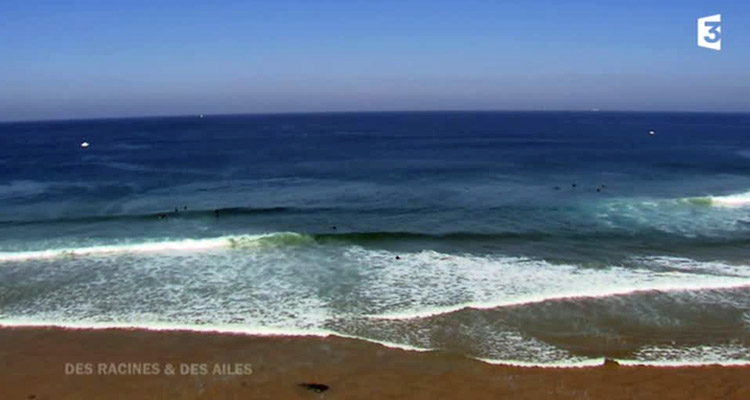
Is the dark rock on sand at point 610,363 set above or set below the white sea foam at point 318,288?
below

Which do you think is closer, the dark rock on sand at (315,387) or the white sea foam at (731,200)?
the dark rock on sand at (315,387)

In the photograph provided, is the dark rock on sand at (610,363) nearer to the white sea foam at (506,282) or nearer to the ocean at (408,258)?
the ocean at (408,258)

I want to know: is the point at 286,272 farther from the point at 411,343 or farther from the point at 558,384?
the point at 558,384

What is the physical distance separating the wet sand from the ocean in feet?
2.59

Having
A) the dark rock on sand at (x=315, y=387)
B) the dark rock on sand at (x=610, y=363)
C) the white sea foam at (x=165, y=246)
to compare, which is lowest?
the dark rock on sand at (x=610, y=363)

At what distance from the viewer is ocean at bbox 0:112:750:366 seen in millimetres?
15508

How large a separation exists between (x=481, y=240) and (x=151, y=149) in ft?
192

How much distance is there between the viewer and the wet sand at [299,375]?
11.9 meters

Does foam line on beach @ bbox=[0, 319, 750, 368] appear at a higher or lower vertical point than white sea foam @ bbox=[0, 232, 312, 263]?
lower

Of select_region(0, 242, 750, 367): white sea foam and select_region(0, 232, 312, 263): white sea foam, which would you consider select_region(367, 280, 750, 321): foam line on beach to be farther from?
select_region(0, 232, 312, 263): white sea foam

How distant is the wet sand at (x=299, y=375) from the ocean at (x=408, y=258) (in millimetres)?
791

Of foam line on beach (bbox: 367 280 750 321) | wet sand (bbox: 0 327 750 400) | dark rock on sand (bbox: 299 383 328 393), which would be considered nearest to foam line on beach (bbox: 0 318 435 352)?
wet sand (bbox: 0 327 750 400)

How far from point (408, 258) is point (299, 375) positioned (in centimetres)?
1061

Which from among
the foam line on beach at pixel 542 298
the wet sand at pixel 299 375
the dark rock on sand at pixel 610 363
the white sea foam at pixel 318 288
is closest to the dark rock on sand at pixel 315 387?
the wet sand at pixel 299 375
